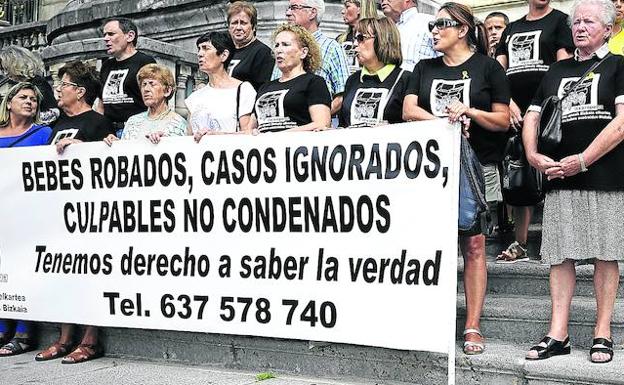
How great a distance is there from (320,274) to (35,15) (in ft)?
72.3

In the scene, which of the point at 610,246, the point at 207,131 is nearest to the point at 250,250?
the point at 207,131

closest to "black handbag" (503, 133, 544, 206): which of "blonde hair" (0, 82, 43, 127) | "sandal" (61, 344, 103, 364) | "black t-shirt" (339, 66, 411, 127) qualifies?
"black t-shirt" (339, 66, 411, 127)

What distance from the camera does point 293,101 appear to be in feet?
20.4

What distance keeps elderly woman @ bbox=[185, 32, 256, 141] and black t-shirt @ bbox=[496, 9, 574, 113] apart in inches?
71.3

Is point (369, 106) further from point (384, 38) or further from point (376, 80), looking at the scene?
point (384, 38)

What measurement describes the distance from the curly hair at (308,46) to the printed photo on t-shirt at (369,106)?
51cm

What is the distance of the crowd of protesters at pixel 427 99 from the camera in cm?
518

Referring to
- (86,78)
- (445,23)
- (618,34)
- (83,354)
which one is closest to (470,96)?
(445,23)

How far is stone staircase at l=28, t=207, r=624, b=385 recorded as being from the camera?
5.05m

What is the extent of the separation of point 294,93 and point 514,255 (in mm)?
1755

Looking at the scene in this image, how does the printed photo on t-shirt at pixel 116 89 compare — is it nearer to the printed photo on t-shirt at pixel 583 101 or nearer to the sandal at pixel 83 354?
the sandal at pixel 83 354

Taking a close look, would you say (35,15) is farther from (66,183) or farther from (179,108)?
(66,183)

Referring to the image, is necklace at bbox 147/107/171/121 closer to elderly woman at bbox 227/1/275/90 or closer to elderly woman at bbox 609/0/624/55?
elderly woman at bbox 227/1/275/90

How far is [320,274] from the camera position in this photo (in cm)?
570
